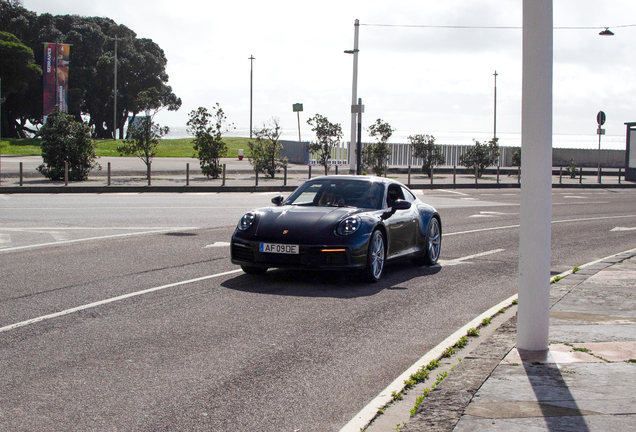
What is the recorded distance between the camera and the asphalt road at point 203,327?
14.5ft

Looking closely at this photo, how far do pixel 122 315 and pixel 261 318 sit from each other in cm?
131

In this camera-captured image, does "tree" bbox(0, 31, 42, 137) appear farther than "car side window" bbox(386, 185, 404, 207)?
Yes

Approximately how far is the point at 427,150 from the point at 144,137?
2133 centimetres

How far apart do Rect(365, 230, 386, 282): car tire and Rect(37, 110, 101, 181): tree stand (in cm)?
2251

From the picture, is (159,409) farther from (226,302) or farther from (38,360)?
(226,302)

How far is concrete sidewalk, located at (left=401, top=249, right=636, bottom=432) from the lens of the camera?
3.96 meters

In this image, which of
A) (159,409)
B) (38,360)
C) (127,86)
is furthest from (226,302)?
(127,86)

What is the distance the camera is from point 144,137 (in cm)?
3166

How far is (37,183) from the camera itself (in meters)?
27.1

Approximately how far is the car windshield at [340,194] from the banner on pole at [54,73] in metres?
53.2

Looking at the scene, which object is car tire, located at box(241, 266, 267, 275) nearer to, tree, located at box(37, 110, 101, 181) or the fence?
tree, located at box(37, 110, 101, 181)

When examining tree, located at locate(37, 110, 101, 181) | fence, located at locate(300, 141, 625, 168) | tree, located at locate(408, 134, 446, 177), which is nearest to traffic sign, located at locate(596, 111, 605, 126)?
fence, located at locate(300, 141, 625, 168)

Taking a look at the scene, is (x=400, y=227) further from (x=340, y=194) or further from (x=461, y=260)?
(x=461, y=260)

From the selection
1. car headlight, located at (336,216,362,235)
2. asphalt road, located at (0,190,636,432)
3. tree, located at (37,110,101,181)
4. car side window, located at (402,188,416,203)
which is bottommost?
asphalt road, located at (0,190,636,432)
